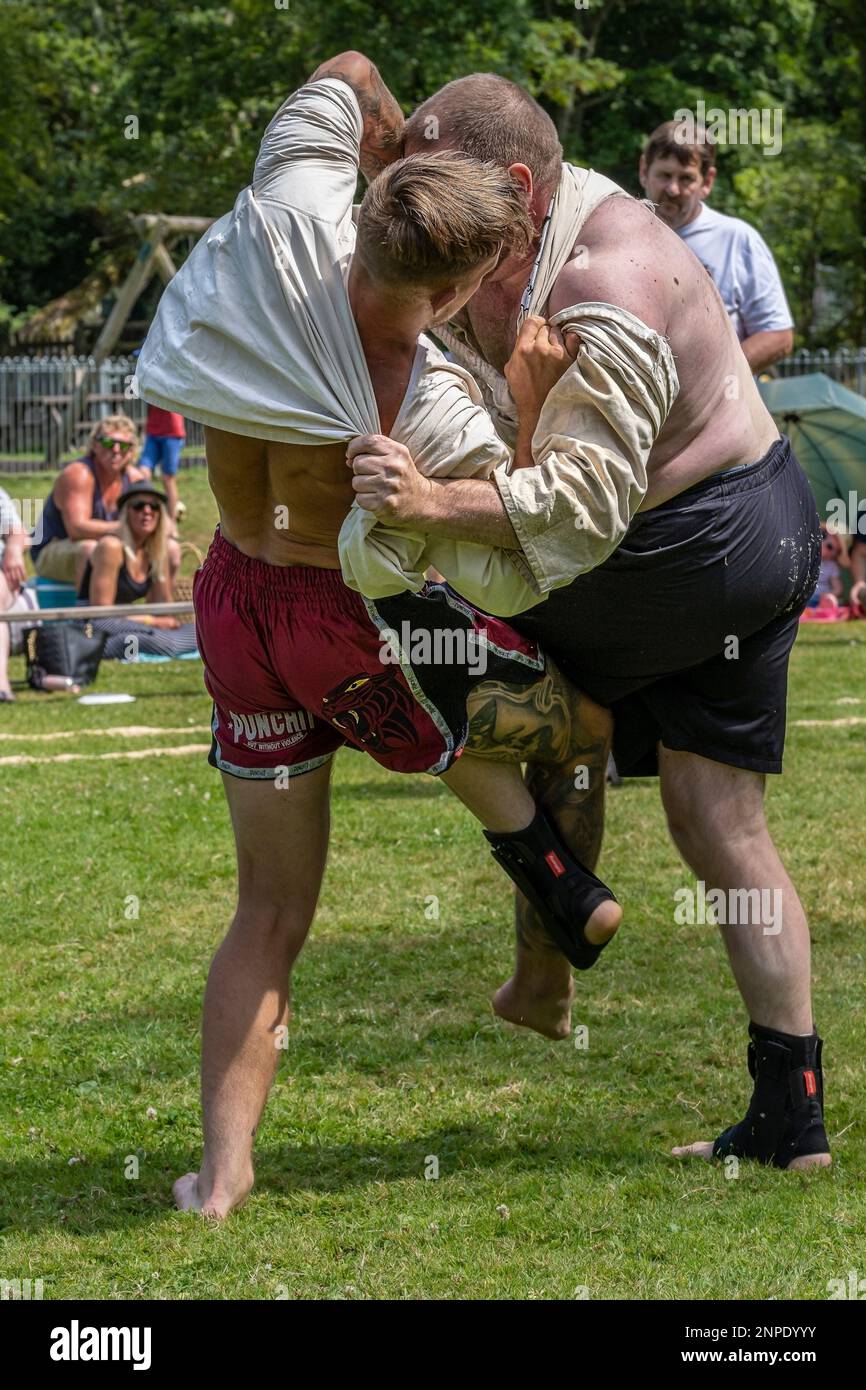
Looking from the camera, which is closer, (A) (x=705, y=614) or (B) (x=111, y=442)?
(A) (x=705, y=614)

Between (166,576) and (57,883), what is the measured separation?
645cm

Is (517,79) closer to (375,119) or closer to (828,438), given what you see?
(828,438)

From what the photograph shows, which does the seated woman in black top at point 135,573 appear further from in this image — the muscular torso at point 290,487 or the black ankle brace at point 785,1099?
the black ankle brace at point 785,1099

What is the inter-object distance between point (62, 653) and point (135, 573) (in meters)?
1.44

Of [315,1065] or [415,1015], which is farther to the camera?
[415,1015]

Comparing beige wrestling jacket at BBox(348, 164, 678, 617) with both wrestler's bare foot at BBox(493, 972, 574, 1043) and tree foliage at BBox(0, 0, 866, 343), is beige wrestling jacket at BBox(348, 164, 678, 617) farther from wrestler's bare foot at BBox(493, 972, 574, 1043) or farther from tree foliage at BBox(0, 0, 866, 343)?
tree foliage at BBox(0, 0, 866, 343)

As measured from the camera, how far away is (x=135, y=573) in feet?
39.5

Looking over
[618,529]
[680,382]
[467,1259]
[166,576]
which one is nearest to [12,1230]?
[467,1259]

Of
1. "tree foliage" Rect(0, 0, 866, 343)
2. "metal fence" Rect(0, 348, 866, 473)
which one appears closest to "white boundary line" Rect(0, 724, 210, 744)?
"tree foliage" Rect(0, 0, 866, 343)

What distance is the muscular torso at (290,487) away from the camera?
9.82 feet

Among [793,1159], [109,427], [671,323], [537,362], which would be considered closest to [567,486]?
[537,362]

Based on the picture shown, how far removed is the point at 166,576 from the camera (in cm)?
1230

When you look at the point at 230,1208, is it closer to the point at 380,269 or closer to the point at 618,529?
the point at 618,529

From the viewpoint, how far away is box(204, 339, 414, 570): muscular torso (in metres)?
2.99
